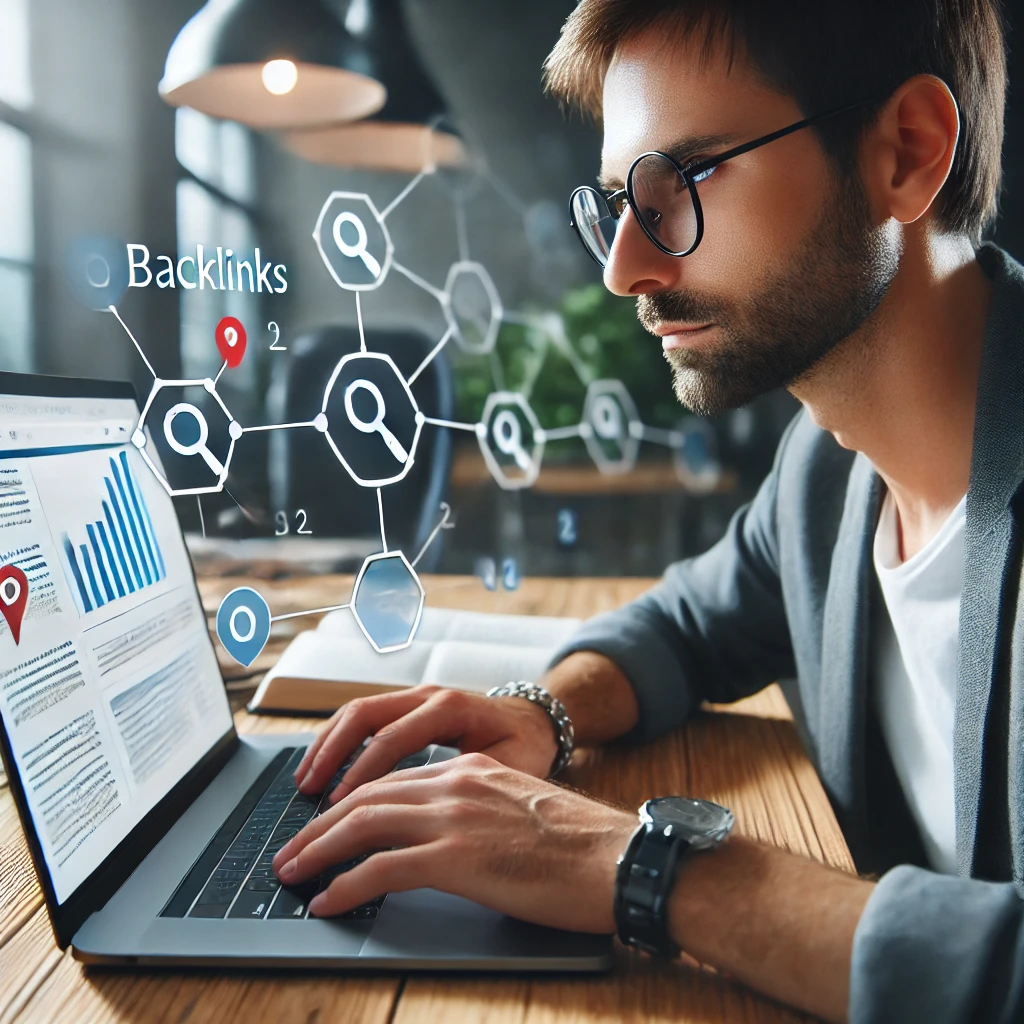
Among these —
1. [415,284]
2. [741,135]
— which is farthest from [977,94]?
[415,284]

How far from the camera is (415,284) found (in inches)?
55.6

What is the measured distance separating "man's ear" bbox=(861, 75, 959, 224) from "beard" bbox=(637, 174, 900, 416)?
0.02 m

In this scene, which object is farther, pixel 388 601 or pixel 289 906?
pixel 388 601

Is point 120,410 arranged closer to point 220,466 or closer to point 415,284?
point 220,466

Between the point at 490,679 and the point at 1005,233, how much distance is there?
1.63m

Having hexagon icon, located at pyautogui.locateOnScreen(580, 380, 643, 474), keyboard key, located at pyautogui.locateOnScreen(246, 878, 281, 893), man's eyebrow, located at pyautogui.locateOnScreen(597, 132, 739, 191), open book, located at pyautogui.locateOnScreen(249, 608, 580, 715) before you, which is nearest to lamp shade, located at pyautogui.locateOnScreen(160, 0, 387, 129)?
man's eyebrow, located at pyautogui.locateOnScreen(597, 132, 739, 191)

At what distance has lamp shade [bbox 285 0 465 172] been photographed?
1.26 meters

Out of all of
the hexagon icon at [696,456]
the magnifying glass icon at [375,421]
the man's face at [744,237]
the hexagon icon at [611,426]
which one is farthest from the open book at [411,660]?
the hexagon icon at [696,456]

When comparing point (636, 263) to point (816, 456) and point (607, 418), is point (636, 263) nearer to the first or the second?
point (816, 456)

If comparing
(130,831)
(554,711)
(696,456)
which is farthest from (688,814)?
(696,456)

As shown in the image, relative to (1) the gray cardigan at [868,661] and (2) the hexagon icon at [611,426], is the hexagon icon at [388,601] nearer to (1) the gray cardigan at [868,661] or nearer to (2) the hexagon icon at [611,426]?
(1) the gray cardigan at [868,661]

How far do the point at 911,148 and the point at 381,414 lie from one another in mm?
708

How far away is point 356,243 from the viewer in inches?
50.2

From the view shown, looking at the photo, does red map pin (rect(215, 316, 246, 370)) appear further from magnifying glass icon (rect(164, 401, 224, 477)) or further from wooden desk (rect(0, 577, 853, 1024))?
wooden desk (rect(0, 577, 853, 1024))
